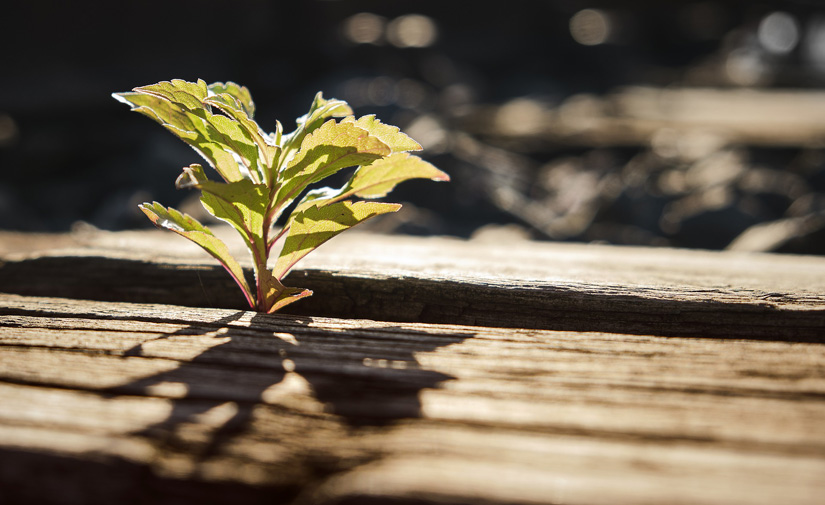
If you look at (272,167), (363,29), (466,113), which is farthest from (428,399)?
(363,29)

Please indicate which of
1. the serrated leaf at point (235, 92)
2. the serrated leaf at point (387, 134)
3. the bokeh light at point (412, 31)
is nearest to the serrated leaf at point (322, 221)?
the serrated leaf at point (387, 134)

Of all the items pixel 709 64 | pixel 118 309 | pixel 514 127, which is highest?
pixel 709 64

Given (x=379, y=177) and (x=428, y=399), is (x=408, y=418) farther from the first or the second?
(x=379, y=177)

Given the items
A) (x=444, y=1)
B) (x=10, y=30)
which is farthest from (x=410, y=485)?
(x=444, y=1)

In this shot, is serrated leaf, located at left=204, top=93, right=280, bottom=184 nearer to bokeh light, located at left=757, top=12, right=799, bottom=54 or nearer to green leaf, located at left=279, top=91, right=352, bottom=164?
green leaf, located at left=279, top=91, right=352, bottom=164

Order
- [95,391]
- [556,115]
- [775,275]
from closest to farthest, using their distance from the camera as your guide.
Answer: [95,391] → [775,275] → [556,115]

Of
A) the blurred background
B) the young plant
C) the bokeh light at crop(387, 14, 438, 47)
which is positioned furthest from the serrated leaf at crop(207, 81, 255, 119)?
the bokeh light at crop(387, 14, 438, 47)

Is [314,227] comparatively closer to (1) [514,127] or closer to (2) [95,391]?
(2) [95,391]
